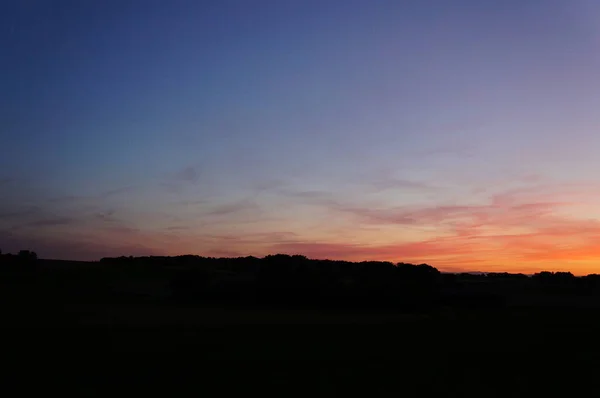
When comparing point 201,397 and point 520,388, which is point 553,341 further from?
point 201,397

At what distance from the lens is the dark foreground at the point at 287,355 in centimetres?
1766

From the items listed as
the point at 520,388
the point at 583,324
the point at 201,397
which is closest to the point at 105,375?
the point at 201,397

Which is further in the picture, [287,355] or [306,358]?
[287,355]

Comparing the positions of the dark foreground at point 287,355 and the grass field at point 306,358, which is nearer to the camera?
the dark foreground at point 287,355

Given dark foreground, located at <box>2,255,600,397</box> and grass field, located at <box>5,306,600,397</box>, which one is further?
grass field, located at <box>5,306,600,397</box>

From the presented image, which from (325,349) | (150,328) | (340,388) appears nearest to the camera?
(340,388)

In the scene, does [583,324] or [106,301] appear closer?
[583,324]

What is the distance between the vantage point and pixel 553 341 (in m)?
29.5

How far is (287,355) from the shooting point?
23.2 meters

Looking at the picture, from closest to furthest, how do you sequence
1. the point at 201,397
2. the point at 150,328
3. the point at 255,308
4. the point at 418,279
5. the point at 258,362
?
the point at 201,397 → the point at 258,362 → the point at 150,328 → the point at 255,308 → the point at 418,279

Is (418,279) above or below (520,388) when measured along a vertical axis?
above

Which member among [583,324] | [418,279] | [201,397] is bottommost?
[201,397]

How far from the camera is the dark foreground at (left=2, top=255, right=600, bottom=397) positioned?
695 inches

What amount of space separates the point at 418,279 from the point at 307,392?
46.9 metres
